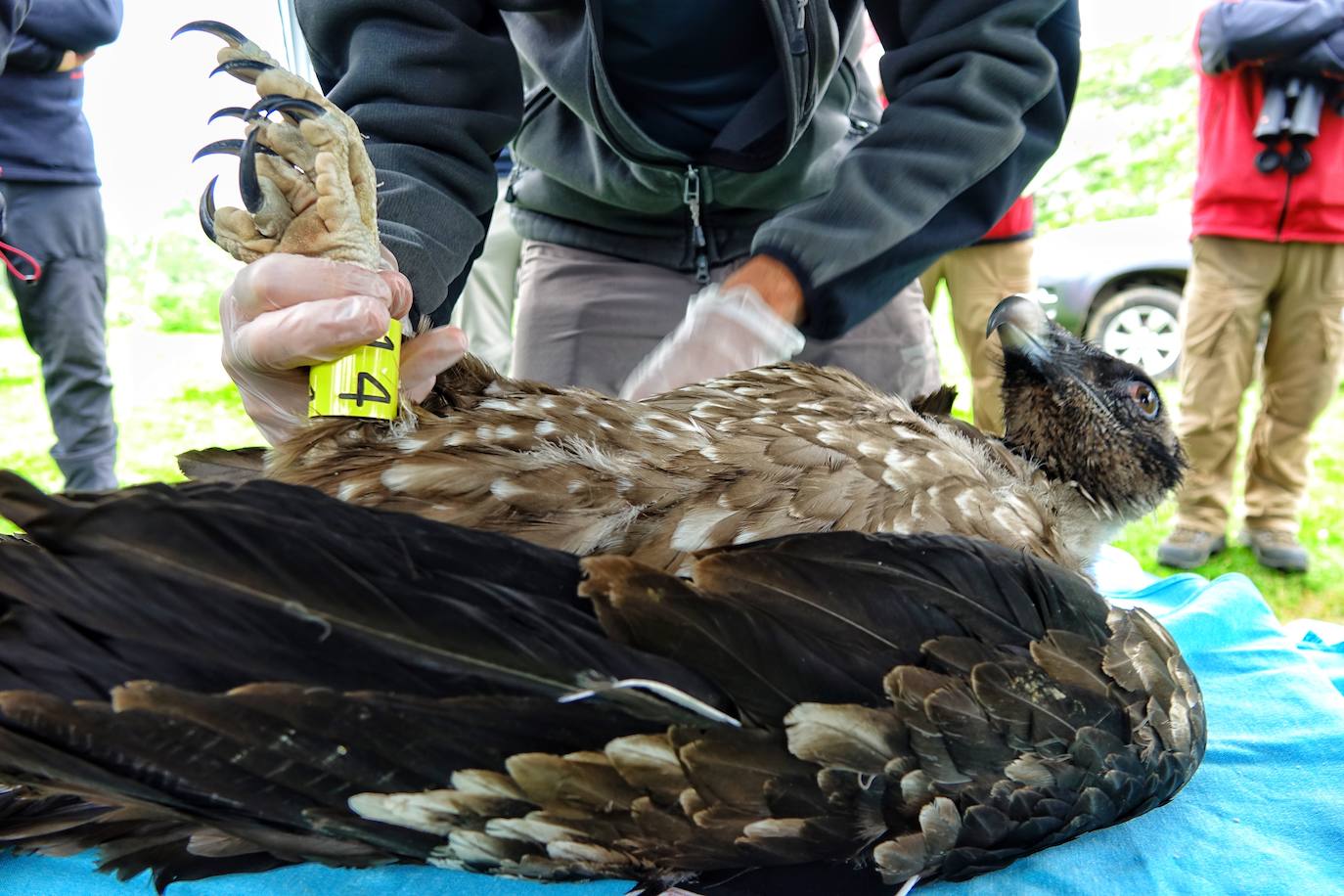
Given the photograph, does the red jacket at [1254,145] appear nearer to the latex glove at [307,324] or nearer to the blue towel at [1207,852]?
the blue towel at [1207,852]

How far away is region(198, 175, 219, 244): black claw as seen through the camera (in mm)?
1749

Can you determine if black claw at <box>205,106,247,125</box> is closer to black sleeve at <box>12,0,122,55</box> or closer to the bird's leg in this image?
the bird's leg

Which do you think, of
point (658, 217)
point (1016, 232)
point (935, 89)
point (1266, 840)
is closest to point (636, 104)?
point (658, 217)

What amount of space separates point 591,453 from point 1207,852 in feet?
4.80

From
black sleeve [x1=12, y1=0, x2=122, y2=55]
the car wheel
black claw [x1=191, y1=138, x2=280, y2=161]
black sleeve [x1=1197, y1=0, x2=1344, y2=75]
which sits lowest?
the car wheel

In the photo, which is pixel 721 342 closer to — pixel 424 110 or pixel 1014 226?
pixel 424 110

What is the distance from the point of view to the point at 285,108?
1.66 metres

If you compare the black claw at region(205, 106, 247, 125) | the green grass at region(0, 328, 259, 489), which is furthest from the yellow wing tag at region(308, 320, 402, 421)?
the green grass at region(0, 328, 259, 489)

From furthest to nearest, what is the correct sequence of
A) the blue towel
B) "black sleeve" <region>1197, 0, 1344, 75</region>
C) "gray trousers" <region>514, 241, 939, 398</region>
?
"black sleeve" <region>1197, 0, 1344, 75</region>, "gray trousers" <region>514, 241, 939, 398</region>, the blue towel

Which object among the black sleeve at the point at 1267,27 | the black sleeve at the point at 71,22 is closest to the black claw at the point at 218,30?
the black sleeve at the point at 71,22

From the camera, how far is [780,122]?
239 centimetres

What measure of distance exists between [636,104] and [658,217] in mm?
354

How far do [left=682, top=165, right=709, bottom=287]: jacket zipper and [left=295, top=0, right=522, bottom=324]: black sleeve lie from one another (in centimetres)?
51

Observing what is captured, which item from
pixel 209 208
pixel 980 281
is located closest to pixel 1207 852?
pixel 209 208
